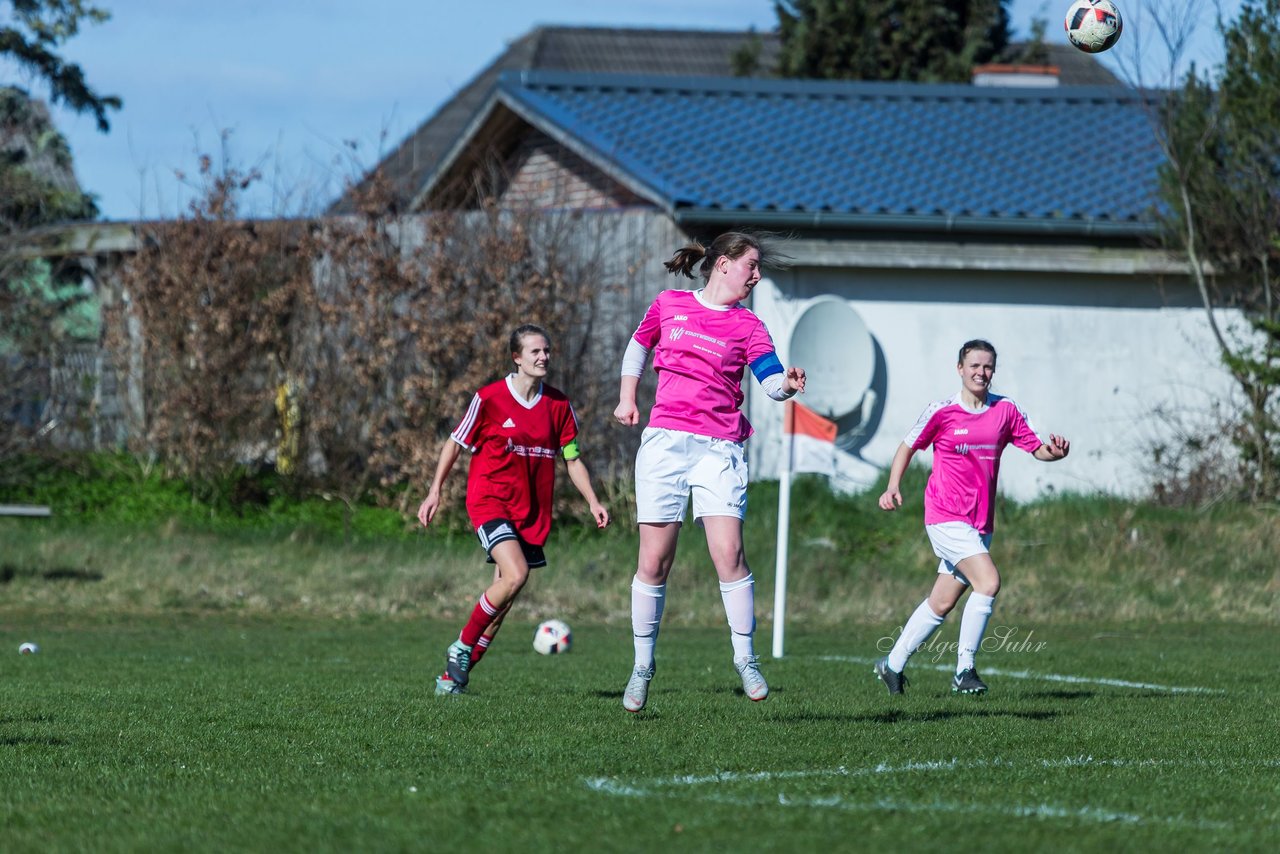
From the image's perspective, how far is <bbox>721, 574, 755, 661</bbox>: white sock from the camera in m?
7.54

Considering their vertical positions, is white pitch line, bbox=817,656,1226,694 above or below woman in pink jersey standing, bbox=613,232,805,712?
below

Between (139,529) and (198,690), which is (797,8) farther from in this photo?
(198,690)

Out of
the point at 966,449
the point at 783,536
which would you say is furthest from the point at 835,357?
the point at 966,449

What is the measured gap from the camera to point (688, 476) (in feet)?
24.6

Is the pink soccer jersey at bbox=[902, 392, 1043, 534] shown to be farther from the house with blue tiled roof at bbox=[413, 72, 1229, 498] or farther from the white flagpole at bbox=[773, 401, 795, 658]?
the house with blue tiled roof at bbox=[413, 72, 1229, 498]

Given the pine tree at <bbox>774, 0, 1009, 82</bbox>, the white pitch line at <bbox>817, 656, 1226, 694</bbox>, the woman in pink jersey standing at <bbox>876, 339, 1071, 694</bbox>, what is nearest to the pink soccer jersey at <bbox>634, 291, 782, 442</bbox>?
the woman in pink jersey standing at <bbox>876, 339, 1071, 694</bbox>

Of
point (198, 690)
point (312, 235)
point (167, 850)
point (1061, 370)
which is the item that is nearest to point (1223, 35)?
point (1061, 370)

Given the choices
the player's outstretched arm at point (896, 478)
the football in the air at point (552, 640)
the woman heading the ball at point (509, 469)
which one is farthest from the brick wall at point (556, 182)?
the player's outstretched arm at point (896, 478)

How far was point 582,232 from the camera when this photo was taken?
1920 centimetres

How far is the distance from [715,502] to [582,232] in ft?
39.6

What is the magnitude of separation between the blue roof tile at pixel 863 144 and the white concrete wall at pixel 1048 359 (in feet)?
2.77

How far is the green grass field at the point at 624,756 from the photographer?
489cm

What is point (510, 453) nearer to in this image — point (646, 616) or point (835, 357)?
point (646, 616)

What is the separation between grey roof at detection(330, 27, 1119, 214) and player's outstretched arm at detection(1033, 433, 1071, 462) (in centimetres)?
3708
